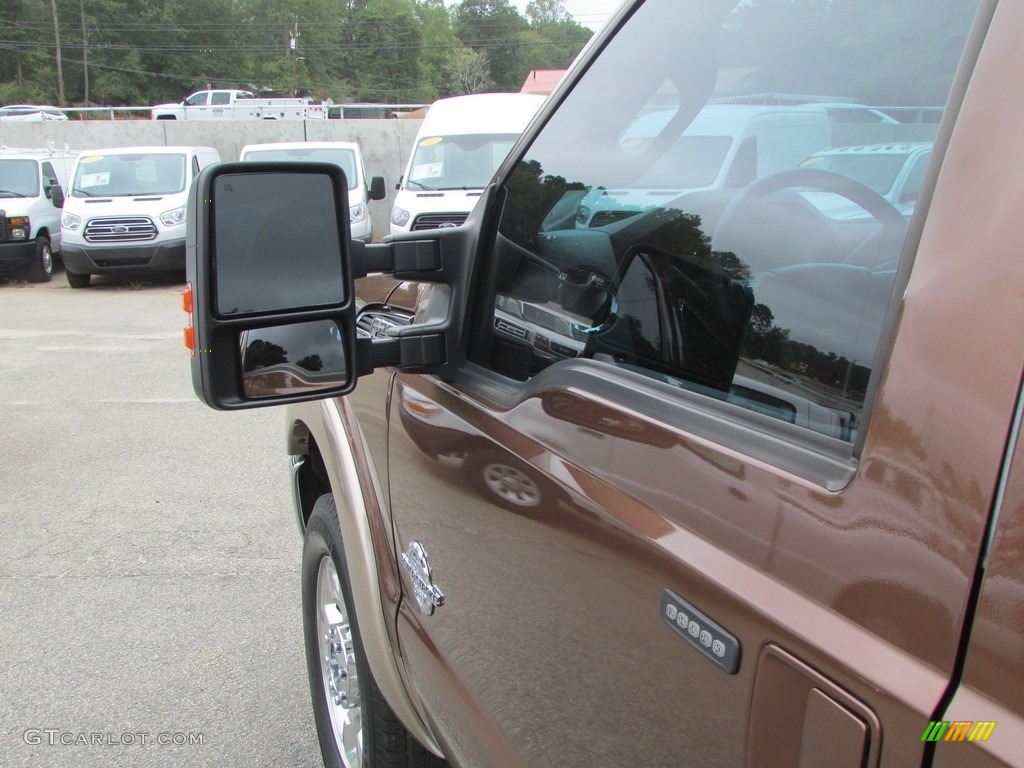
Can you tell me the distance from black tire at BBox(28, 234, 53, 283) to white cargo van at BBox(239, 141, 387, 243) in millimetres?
3637

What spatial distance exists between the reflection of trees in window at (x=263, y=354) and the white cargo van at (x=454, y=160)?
10501 mm

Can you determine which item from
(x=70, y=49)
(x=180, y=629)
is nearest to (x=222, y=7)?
(x=70, y=49)

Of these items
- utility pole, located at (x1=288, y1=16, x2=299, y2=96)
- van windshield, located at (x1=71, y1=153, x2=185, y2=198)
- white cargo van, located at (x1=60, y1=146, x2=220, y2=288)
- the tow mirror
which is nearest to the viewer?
the tow mirror

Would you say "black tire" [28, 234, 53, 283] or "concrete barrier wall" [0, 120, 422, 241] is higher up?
"concrete barrier wall" [0, 120, 422, 241]

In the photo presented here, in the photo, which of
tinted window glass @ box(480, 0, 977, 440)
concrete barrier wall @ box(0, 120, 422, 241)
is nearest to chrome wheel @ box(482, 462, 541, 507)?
tinted window glass @ box(480, 0, 977, 440)

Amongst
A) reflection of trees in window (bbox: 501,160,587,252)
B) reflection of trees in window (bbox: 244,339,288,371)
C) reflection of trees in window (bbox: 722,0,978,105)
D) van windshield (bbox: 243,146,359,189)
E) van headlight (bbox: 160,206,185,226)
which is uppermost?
reflection of trees in window (bbox: 722,0,978,105)

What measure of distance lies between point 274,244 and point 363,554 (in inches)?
37.4

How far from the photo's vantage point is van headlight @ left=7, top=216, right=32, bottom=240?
45.4 feet

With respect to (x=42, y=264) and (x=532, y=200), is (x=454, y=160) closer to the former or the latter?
(x=42, y=264)

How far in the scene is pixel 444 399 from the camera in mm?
1755

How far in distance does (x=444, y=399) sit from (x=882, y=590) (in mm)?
1053

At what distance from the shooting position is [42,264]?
14.6 m

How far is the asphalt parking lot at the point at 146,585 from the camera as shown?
2.96m

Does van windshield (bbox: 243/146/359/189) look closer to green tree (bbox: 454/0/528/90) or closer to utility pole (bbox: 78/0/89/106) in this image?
green tree (bbox: 454/0/528/90)
